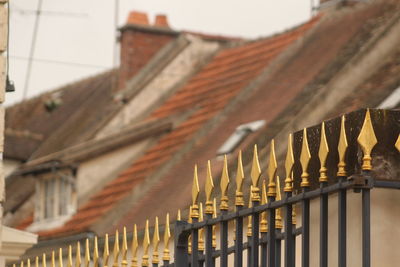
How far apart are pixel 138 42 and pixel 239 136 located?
1064 centimetres

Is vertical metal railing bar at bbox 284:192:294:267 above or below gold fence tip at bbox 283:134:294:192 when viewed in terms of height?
below

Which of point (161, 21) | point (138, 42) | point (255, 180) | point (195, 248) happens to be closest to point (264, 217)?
point (255, 180)

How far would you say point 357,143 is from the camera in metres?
6.93

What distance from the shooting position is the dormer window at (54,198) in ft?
99.5

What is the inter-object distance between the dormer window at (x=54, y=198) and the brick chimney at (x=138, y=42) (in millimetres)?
4429

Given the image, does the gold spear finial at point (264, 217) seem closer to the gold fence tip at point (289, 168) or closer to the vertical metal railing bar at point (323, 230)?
the gold fence tip at point (289, 168)

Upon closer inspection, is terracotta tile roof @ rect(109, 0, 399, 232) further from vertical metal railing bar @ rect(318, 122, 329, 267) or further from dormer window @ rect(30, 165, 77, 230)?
vertical metal railing bar @ rect(318, 122, 329, 267)

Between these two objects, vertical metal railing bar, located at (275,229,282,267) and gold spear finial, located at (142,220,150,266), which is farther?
gold spear finial, located at (142,220,150,266)

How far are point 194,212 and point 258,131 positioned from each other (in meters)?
17.4

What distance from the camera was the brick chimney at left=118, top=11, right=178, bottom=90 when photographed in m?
35.8

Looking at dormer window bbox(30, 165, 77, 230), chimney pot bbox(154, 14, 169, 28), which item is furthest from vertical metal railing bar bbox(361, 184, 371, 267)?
chimney pot bbox(154, 14, 169, 28)

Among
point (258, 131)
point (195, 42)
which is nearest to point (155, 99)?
point (195, 42)

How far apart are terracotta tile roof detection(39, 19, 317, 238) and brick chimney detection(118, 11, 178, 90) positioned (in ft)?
6.79

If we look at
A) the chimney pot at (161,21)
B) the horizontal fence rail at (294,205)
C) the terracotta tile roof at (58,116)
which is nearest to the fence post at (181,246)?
the horizontal fence rail at (294,205)
